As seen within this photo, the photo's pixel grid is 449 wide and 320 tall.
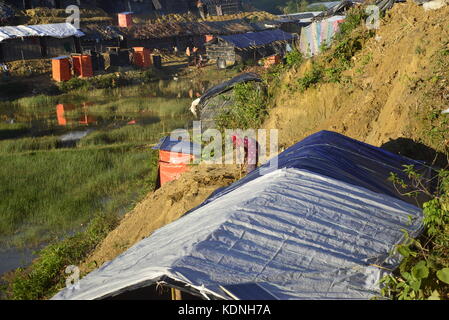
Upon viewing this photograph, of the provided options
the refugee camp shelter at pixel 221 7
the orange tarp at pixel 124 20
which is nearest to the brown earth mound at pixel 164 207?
the orange tarp at pixel 124 20

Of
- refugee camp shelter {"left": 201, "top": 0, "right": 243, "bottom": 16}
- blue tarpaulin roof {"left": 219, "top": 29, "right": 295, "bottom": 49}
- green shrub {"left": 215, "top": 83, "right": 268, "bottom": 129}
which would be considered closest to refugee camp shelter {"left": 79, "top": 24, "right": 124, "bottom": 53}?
blue tarpaulin roof {"left": 219, "top": 29, "right": 295, "bottom": 49}

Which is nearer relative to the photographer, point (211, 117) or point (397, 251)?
point (397, 251)

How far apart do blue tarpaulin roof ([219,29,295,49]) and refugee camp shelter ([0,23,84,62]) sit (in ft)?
28.8

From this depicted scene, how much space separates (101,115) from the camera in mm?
22656

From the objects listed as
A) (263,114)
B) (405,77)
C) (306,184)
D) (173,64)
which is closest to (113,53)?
(173,64)

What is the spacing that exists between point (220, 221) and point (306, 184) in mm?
1283

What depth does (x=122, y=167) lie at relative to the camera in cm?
1481

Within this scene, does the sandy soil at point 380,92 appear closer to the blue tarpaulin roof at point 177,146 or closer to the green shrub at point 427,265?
the blue tarpaulin roof at point 177,146

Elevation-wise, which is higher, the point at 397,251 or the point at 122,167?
the point at 397,251

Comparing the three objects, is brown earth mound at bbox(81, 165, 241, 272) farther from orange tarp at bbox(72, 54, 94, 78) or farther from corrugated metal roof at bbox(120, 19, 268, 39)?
corrugated metal roof at bbox(120, 19, 268, 39)

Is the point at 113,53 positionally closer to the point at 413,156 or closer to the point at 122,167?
the point at 122,167

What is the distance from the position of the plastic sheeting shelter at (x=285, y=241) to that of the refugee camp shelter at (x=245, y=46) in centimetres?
2527

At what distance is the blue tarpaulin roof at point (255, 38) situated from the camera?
3105 centimetres

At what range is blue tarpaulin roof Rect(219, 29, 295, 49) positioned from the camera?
3105 centimetres
